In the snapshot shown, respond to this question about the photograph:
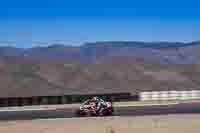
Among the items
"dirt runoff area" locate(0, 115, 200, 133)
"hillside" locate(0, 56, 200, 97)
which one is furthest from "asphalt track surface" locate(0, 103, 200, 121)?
"hillside" locate(0, 56, 200, 97)

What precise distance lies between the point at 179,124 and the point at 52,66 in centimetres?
10407

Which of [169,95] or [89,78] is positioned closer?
[169,95]

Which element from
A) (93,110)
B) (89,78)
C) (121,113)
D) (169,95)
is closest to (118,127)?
→ (93,110)

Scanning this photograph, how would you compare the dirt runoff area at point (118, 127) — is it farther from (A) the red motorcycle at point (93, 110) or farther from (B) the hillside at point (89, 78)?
(B) the hillside at point (89, 78)

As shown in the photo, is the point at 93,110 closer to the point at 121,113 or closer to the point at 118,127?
the point at 121,113

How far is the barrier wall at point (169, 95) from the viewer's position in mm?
62594

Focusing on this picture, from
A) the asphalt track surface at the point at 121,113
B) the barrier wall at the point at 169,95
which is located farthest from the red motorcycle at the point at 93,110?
the barrier wall at the point at 169,95

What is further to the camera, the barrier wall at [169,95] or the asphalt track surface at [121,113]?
the barrier wall at [169,95]

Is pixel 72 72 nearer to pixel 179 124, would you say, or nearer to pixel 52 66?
pixel 52 66

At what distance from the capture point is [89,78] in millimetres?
117312

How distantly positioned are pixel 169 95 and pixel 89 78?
55.2 m

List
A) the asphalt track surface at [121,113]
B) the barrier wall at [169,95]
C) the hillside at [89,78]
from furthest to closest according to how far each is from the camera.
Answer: the hillside at [89,78] → the barrier wall at [169,95] → the asphalt track surface at [121,113]

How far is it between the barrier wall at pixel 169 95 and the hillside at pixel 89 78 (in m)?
36.9

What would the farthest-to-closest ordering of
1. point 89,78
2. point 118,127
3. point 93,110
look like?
point 89,78
point 93,110
point 118,127
